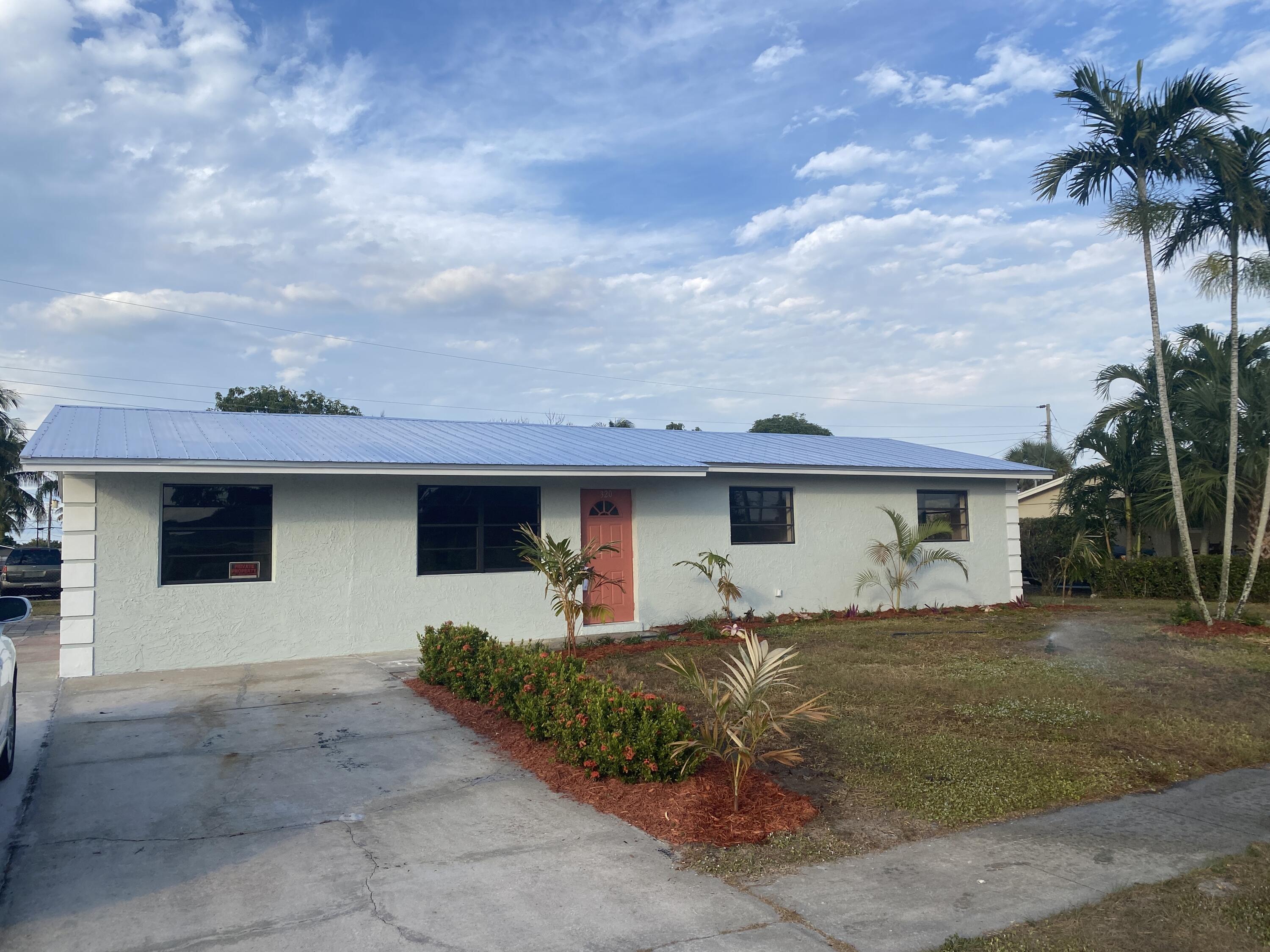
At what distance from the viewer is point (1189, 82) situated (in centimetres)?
1215

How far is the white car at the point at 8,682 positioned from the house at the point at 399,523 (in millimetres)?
4034

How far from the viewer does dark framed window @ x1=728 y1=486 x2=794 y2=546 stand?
49.2ft

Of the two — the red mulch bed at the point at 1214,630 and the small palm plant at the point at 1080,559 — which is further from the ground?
the small palm plant at the point at 1080,559

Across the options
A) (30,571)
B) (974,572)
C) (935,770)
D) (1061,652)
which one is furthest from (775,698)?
(30,571)

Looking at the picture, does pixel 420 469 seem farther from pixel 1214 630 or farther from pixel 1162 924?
pixel 1214 630

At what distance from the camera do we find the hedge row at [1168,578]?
17375 millimetres

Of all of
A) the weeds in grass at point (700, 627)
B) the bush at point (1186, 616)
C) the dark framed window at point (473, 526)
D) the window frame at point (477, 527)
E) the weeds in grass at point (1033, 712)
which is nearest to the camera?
the weeds in grass at point (1033, 712)

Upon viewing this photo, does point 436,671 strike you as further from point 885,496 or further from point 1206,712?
point 885,496

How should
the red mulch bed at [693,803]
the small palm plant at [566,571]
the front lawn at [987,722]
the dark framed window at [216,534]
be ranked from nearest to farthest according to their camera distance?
the red mulch bed at [693,803] → the front lawn at [987,722] → the small palm plant at [566,571] → the dark framed window at [216,534]

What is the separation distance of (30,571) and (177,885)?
2264 cm

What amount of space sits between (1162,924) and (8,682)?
6.77 m

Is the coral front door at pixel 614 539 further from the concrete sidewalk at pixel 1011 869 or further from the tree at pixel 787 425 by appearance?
the tree at pixel 787 425

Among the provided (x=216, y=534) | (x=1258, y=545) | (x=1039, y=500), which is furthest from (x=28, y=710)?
(x=1039, y=500)

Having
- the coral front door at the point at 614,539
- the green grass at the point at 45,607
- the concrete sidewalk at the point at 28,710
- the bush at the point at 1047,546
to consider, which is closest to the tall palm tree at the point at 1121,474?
the bush at the point at 1047,546
